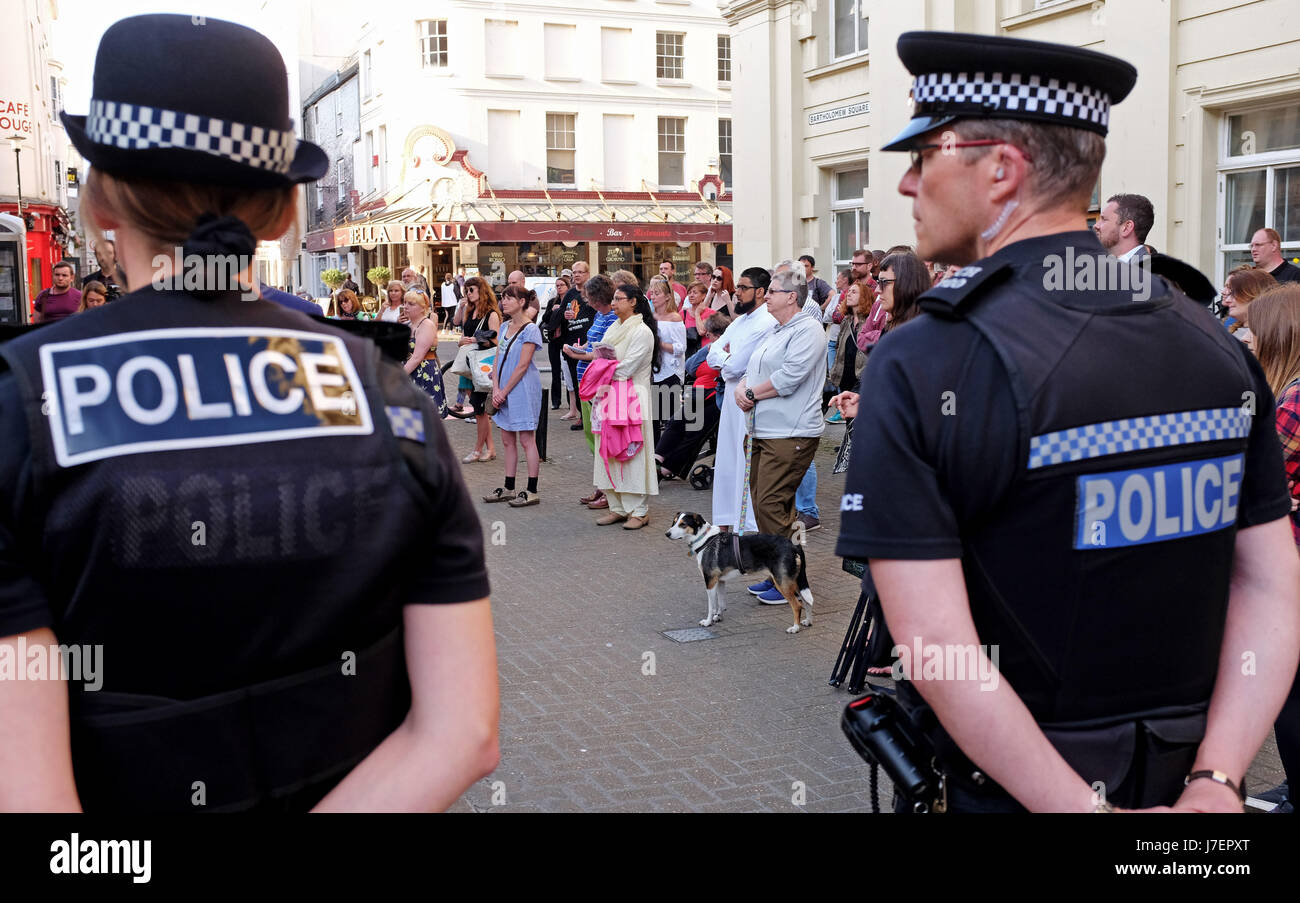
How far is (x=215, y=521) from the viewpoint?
4.70 feet

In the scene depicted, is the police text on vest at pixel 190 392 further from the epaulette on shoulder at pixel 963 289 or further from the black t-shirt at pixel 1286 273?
the black t-shirt at pixel 1286 273

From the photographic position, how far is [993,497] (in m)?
1.79

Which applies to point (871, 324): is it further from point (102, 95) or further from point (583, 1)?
point (583, 1)

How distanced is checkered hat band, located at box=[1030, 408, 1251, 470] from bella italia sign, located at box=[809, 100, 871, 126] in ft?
51.4

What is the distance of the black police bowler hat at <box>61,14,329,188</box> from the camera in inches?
60.6

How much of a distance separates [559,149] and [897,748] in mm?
39381

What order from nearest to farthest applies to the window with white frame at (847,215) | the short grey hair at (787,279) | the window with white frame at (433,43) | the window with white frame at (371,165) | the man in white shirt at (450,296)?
the short grey hair at (787,279) < the window with white frame at (847,215) < the man in white shirt at (450,296) < the window with white frame at (433,43) < the window with white frame at (371,165)

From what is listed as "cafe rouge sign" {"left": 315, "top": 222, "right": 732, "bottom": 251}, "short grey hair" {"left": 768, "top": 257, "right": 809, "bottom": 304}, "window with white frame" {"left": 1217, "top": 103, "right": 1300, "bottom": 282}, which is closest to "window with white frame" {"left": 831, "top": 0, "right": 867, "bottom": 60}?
"window with white frame" {"left": 1217, "top": 103, "right": 1300, "bottom": 282}

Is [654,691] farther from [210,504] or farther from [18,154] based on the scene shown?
[18,154]

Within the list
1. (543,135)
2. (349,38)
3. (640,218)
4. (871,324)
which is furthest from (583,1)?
(871,324)

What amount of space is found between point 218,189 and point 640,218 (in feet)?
126

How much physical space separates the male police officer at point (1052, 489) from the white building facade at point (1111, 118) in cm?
1047

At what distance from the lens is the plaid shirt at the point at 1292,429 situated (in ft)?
12.5

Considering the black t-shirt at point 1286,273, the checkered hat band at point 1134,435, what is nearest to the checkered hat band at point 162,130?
the checkered hat band at point 1134,435
